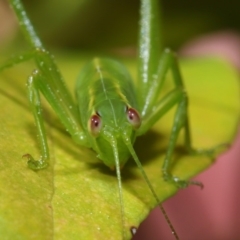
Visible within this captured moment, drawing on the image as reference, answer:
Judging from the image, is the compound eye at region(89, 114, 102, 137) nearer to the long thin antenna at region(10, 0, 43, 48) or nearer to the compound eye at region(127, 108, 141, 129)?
the compound eye at region(127, 108, 141, 129)

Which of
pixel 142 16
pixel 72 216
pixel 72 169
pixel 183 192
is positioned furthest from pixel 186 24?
pixel 72 216

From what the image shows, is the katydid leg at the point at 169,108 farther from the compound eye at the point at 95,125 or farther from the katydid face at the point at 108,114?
the compound eye at the point at 95,125

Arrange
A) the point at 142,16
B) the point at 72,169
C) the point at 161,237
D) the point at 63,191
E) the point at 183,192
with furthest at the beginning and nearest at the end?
the point at 183,192 → the point at 161,237 → the point at 142,16 → the point at 72,169 → the point at 63,191

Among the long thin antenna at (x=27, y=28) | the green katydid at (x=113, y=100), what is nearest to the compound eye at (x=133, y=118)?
the green katydid at (x=113, y=100)

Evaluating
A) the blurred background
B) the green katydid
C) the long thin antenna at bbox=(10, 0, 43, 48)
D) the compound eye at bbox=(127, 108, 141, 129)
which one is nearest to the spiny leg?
the green katydid

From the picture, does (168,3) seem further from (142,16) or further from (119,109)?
(119,109)

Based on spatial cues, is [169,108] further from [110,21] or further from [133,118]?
[110,21]
